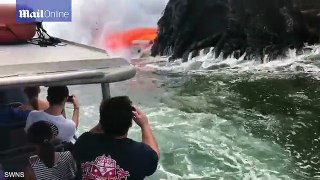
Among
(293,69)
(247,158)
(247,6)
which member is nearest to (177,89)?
(293,69)

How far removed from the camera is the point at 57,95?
341 centimetres

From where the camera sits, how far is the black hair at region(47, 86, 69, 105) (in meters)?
3.36

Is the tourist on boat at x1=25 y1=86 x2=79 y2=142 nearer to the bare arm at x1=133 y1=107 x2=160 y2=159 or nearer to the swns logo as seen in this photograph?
the swns logo

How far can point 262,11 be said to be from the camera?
2289cm

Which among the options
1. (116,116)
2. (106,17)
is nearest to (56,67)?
(116,116)

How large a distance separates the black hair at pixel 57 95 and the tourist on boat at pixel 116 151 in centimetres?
72

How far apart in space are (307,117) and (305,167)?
11.1ft

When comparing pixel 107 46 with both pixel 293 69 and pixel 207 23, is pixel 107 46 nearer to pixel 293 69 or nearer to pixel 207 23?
pixel 207 23

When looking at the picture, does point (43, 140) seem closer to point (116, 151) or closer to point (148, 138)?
point (116, 151)

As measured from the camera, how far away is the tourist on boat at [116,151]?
2629mm

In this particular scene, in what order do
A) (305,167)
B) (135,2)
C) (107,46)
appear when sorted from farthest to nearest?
(135,2), (107,46), (305,167)

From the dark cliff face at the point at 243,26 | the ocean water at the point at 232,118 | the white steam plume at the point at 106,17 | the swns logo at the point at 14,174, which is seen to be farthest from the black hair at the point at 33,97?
the white steam plume at the point at 106,17

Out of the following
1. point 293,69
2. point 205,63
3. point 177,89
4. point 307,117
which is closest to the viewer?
point 307,117

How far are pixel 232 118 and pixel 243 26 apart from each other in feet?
41.1
